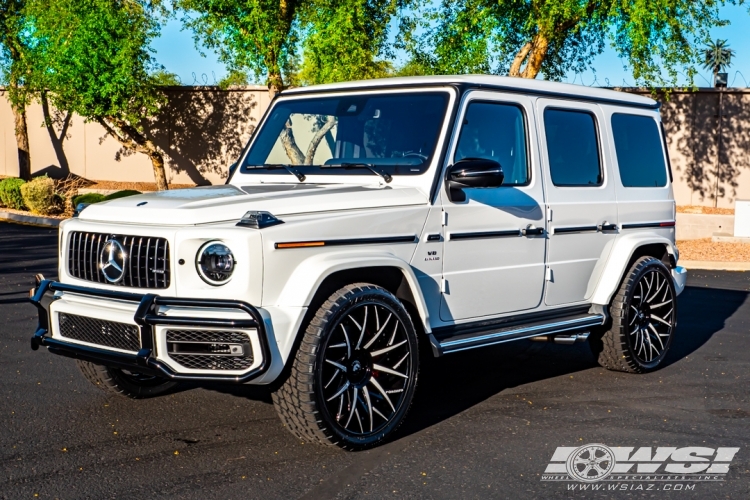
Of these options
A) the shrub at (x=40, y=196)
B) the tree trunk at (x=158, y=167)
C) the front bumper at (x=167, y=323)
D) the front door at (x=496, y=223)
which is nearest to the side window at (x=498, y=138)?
the front door at (x=496, y=223)

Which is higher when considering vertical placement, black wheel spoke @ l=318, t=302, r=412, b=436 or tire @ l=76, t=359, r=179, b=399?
black wheel spoke @ l=318, t=302, r=412, b=436

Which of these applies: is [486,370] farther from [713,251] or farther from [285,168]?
[713,251]

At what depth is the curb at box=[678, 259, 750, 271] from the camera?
1424cm

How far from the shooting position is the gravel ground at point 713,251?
15.3 m

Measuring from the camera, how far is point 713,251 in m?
16.0

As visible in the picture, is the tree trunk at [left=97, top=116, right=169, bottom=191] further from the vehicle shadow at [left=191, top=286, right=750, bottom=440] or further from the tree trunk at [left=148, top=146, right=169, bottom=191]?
the vehicle shadow at [left=191, top=286, right=750, bottom=440]

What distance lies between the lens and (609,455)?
5160 mm

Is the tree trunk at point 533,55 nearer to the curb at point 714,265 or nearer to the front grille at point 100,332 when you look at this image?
the curb at point 714,265

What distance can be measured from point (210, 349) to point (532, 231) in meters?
2.48

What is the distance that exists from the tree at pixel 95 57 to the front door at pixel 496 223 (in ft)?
54.0

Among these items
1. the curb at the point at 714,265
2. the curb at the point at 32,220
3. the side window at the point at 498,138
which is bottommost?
the curb at the point at 714,265

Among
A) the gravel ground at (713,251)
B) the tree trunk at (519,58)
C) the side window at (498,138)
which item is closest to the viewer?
the side window at (498,138)

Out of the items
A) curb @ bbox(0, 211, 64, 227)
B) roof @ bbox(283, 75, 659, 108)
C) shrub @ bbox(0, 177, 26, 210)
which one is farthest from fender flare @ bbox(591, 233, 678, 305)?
shrub @ bbox(0, 177, 26, 210)

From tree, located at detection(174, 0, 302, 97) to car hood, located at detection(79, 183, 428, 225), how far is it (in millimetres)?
13083
